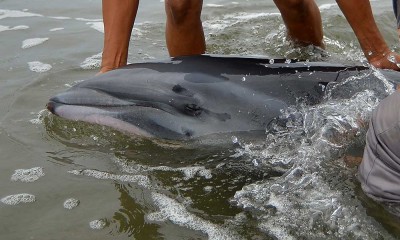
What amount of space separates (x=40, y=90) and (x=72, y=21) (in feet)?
8.04

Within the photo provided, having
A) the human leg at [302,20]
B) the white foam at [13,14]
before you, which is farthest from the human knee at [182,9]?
the white foam at [13,14]

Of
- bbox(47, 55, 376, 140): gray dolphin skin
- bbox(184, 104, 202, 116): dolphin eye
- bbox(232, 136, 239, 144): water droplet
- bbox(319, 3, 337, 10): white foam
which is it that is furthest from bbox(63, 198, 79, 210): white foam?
bbox(319, 3, 337, 10): white foam

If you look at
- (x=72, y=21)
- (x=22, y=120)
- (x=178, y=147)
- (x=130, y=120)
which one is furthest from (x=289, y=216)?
(x=72, y=21)

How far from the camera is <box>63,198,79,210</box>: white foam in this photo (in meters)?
3.10

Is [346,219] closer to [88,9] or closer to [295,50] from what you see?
[295,50]

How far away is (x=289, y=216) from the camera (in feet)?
9.46

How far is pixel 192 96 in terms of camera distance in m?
3.34

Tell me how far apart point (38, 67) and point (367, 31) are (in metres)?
2.64

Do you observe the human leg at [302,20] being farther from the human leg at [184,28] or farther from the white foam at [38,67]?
the white foam at [38,67]

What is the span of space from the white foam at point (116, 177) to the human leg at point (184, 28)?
166 cm

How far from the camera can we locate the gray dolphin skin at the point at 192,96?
3.33 meters

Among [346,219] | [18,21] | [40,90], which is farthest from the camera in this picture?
[18,21]

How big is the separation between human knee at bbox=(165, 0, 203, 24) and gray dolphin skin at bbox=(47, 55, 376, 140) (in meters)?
1.17

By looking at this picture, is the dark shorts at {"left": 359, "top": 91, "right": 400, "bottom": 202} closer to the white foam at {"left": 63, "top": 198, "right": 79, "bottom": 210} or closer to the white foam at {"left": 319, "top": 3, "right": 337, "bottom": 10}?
the white foam at {"left": 63, "top": 198, "right": 79, "bottom": 210}
